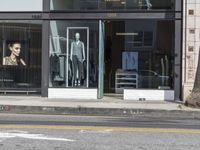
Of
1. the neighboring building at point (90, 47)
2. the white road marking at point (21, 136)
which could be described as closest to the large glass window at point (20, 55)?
the neighboring building at point (90, 47)

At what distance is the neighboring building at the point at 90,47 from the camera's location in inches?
802

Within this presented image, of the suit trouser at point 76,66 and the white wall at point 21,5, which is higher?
the white wall at point 21,5

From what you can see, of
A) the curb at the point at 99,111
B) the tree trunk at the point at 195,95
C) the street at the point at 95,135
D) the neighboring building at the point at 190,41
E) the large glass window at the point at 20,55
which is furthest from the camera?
the large glass window at the point at 20,55

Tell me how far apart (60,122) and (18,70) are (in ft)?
24.6

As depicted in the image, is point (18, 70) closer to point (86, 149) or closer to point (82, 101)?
point (82, 101)

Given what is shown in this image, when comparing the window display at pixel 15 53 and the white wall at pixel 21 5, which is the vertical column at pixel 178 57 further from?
the window display at pixel 15 53

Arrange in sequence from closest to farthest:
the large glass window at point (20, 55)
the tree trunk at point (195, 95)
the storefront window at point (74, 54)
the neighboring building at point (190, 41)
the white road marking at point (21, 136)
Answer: the white road marking at point (21, 136) → the tree trunk at point (195, 95) → the neighboring building at point (190, 41) → the storefront window at point (74, 54) → the large glass window at point (20, 55)

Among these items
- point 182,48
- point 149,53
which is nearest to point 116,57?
point 149,53

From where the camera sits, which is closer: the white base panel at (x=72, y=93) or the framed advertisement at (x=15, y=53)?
the white base panel at (x=72, y=93)

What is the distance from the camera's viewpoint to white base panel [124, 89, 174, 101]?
20144 mm

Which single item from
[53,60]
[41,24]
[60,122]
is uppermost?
[41,24]

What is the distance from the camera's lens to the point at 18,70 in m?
21.2

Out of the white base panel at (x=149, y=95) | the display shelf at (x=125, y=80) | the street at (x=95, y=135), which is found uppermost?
the display shelf at (x=125, y=80)

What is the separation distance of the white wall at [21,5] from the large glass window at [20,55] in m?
0.51
